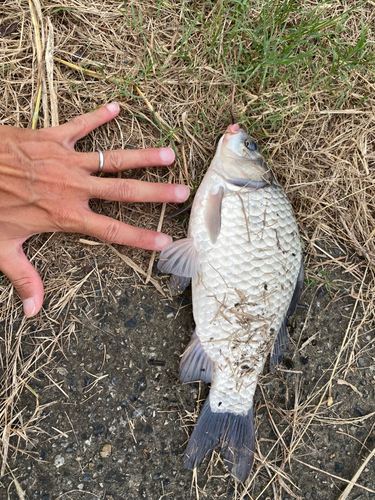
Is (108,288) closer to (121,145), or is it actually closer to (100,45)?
(121,145)

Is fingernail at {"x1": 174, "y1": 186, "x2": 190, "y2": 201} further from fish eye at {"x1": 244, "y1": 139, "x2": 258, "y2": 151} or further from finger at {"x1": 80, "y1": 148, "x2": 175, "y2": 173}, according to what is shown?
fish eye at {"x1": 244, "y1": 139, "x2": 258, "y2": 151}

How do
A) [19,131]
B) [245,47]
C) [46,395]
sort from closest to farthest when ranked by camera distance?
[19,131] → [46,395] → [245,47]

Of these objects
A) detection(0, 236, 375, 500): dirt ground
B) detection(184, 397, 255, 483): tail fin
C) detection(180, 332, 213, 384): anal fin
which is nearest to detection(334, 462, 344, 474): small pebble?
detection(0, 236, 375, 500): dirt ground

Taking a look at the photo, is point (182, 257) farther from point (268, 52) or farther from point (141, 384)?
point (268, 52)

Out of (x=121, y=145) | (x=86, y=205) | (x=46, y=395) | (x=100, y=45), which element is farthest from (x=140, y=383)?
(x=100, y=45)

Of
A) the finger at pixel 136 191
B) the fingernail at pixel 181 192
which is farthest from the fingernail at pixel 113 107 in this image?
the fingernail at pixel 181 192

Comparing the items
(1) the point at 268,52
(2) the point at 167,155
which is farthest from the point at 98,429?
(1) the point at 268,52
